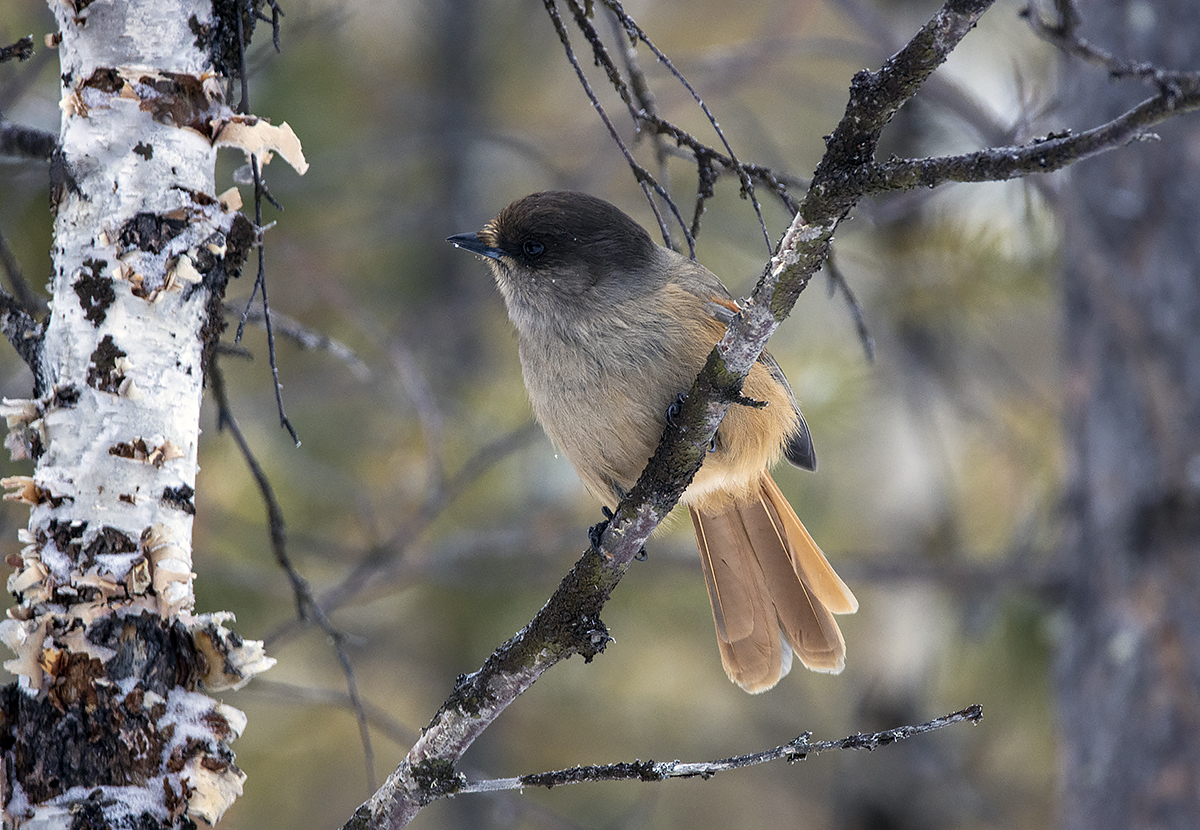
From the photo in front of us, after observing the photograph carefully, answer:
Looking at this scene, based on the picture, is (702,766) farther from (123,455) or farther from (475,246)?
(475,246)

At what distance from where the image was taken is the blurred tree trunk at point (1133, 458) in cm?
423

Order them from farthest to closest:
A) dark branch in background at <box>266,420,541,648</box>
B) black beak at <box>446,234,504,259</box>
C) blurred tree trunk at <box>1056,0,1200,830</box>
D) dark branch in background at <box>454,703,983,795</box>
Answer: blurred tree trunk at <box>1056,0,1200,830</box>
dark branch in background at <box>266,420,541,648</box>
black beak at <box>446,234,504,259</box>
dark branch in background at <box>454,703,983,795</box>

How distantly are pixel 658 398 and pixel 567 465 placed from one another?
3206mm

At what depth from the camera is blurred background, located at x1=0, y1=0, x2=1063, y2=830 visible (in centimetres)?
494

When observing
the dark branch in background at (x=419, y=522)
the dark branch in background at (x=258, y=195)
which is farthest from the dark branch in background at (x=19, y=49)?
the dark branch in background at (x=419, y=522)

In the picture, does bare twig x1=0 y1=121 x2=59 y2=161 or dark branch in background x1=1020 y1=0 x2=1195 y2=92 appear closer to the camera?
dark branch in background x1=1020 y1=0 x2=1195 y2=92

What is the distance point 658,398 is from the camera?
2.97 m

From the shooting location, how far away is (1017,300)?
605 cm

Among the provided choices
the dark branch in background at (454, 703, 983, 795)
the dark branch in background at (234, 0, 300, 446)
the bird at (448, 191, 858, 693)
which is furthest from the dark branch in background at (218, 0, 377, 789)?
the bird at (448, 191, 858, 693)

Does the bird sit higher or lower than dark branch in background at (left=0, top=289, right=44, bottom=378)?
higher

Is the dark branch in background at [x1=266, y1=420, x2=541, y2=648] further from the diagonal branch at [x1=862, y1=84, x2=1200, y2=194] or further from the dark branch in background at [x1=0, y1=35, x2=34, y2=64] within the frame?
the diagonal branch at [x1=862, y1=84, x2=1200, y2=194]

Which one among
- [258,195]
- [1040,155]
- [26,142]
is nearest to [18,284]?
[26,142]

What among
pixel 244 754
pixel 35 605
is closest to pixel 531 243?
pixel 35 605

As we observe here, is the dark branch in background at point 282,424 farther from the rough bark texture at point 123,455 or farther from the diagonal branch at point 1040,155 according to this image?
the diagonal branch at point 1040,155
